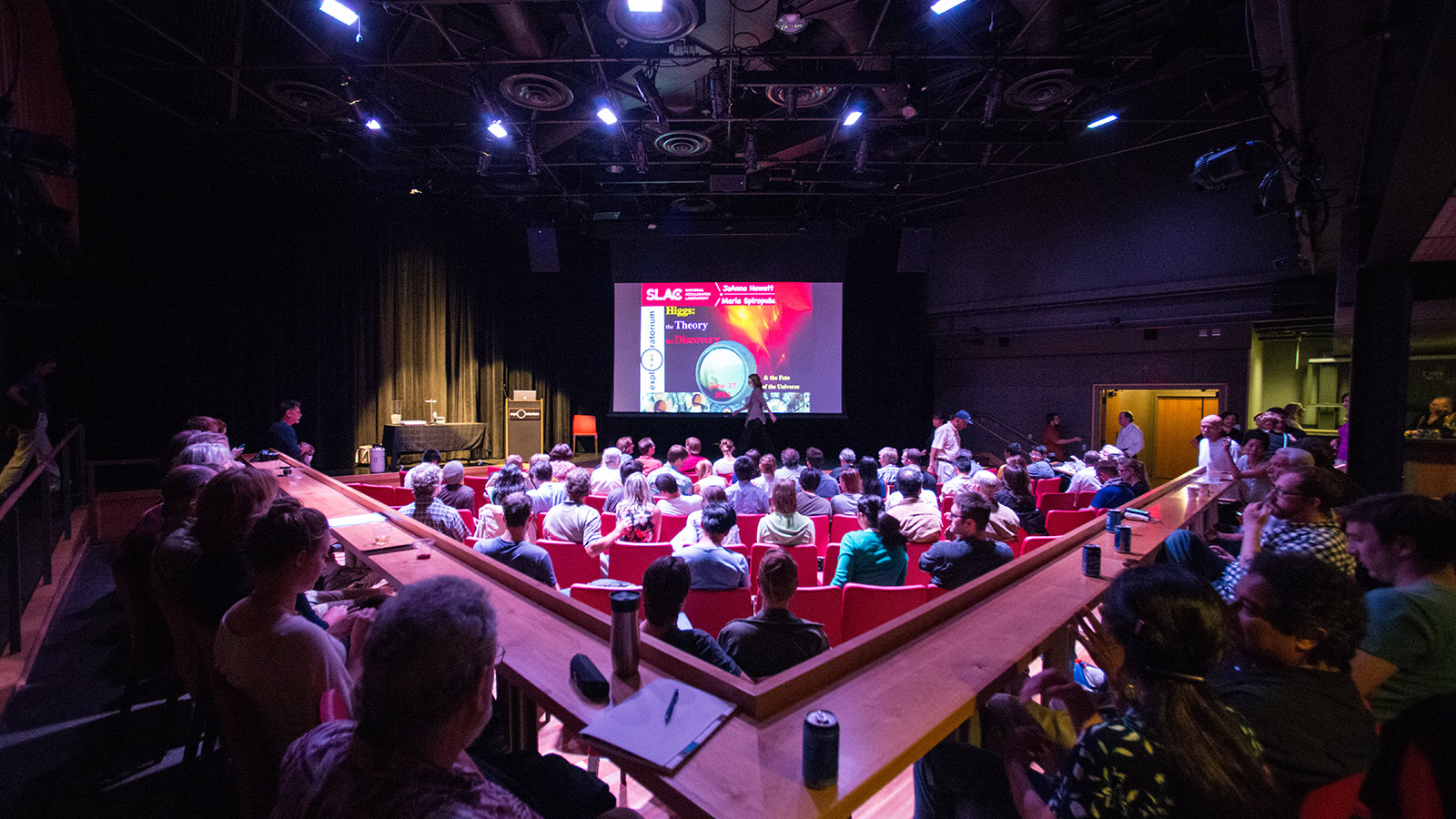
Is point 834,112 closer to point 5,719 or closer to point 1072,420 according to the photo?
point 1072,420

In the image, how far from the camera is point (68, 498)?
529 centimetres

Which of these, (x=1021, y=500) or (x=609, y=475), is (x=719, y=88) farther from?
(x=1021, y=500)

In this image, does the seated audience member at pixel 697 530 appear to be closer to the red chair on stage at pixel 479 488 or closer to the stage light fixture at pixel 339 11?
the red chair on stage at pixel 479 488

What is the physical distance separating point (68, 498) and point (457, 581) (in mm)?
6845

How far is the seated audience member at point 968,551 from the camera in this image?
2.89 m

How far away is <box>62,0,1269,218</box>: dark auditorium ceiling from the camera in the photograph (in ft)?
18.3

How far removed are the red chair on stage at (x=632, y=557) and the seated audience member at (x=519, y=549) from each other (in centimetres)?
47

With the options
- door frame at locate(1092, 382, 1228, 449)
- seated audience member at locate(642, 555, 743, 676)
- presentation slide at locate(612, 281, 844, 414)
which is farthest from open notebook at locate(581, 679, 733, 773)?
Answer: door frame at locate(1092, 382, 1228, 449)

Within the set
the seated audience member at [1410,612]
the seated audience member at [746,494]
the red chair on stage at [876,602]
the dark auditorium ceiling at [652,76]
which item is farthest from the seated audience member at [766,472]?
the seated audience member at [1410,612]

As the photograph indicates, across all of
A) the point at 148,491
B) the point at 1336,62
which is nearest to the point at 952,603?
the point at 1336,62

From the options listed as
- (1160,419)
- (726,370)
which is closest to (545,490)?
(726,370)

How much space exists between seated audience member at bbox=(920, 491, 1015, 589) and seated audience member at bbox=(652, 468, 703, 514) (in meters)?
2.21

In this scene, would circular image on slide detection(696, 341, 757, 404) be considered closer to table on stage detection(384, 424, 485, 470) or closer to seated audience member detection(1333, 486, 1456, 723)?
table on stage detection(384, 424, 485, 470)

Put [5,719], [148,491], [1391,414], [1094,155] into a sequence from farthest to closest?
[1094,155]
[148,491]
[1391,414]
[5,719]
